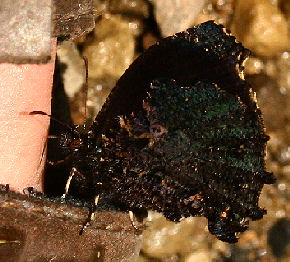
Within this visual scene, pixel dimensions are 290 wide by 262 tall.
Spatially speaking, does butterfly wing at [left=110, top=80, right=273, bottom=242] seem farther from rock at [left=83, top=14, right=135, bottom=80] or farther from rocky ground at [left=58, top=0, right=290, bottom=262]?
rock at [left=83, top=14, right=135, bottom=80]

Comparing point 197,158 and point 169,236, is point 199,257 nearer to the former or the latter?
point 169,236

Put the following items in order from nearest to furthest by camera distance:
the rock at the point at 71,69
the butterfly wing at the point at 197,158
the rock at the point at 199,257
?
the butterfly wing at the point at 197,158 < the rock at the point at 71,69 < the rock at the point at 199,257

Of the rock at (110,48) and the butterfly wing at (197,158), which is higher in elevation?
the rock at (110,48)

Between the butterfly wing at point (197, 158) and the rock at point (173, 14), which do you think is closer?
the butterfly wing at point (197, 158)

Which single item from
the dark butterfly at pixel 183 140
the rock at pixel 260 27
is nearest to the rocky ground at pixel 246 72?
the rock at pixel 260 27

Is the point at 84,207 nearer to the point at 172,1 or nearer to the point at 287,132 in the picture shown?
the point at 172,1

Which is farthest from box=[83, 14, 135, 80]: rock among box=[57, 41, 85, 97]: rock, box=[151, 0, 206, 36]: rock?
box=[151, 0, 206, 36]: rock

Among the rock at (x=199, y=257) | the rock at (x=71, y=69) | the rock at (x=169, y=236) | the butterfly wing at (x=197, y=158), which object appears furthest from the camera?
the rock at (x=199, y=257)

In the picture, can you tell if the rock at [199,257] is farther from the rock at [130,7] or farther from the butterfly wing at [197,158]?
the rock at [130,7]
